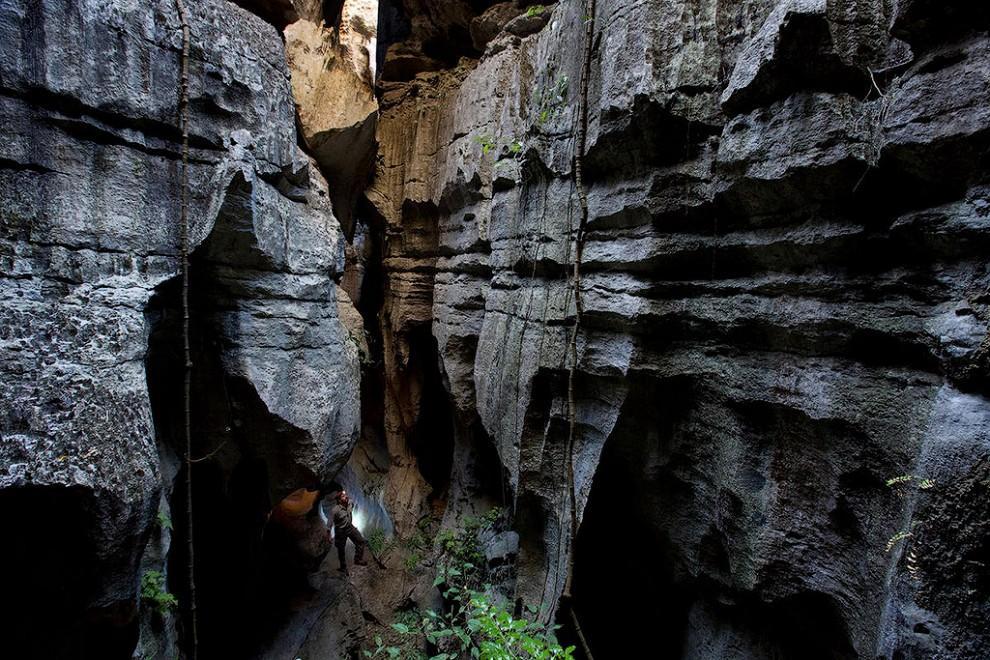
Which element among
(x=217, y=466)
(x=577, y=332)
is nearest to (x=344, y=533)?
(x=217, y=466)

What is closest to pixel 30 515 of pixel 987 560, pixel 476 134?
pixel 987 560

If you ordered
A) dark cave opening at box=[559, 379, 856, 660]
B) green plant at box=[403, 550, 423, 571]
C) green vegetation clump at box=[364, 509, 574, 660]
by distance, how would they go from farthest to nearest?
1. green plant at box=[403, 550, 423, 571]
2. dark cave opening at box=[559, 379, 856, 660]
3. green vegetation clump at box=[364, 509, 574, 660]

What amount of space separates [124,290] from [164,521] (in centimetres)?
238

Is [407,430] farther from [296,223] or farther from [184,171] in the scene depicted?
[184,171]

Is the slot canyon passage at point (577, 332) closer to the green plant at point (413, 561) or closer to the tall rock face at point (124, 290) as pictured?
the tall rock face at point (124, 290)

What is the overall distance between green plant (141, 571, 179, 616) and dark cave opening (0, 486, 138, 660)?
2.27ft

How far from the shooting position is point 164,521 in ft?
17.4

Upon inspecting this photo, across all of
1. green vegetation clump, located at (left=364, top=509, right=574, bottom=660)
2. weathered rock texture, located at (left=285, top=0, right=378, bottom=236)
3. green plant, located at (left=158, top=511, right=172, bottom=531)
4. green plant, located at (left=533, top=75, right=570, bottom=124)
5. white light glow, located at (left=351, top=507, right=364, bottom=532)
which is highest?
weathered rock texture, located at (left=285, top=0, right=378, bottom=236)

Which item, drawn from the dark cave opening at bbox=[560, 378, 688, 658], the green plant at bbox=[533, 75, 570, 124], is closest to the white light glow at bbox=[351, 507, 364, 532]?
the dark cave opening at bbox=[560, 378, 688, 658]

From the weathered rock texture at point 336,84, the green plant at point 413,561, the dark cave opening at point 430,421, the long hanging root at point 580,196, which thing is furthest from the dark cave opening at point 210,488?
the dark cave opening at point 430,421

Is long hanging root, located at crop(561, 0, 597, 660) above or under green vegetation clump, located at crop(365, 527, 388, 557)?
above

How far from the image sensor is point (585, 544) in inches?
221

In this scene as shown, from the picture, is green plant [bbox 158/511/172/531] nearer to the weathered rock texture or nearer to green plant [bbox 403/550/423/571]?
green plant [bbox 403/550/423/571]

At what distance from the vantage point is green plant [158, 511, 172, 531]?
17.3 ft
